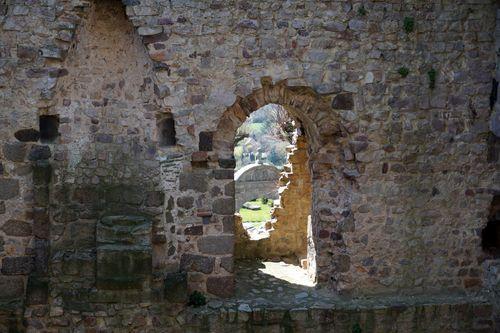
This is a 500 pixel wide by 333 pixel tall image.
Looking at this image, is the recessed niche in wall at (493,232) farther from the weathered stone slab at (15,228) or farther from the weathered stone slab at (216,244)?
the weathered stone slab at (15,228)

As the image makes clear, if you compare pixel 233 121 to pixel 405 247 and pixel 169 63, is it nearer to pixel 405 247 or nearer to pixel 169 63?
pixel 169 63

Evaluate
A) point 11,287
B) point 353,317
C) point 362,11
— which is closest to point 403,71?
point 362,11

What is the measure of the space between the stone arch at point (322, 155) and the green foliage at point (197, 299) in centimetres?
109

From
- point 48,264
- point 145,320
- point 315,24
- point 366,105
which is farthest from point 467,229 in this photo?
point 48,264

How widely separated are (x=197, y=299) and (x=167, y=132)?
213 cm

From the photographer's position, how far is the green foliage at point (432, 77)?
688 cm

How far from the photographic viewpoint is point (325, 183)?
732 centimetres

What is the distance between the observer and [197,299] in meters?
6.61

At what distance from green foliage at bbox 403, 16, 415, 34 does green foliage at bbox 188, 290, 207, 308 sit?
420 cm

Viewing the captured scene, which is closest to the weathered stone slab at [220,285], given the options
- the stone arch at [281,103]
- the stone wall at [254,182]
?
the stone arch at [281,103]

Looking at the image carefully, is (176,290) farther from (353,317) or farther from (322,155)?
(322,155)

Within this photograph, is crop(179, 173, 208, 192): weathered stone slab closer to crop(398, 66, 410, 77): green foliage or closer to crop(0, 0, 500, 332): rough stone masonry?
crop(0, 0, 500, 332): rough stone masonry

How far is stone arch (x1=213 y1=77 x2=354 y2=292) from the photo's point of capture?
6805 mm

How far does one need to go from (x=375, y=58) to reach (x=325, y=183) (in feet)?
5.79
